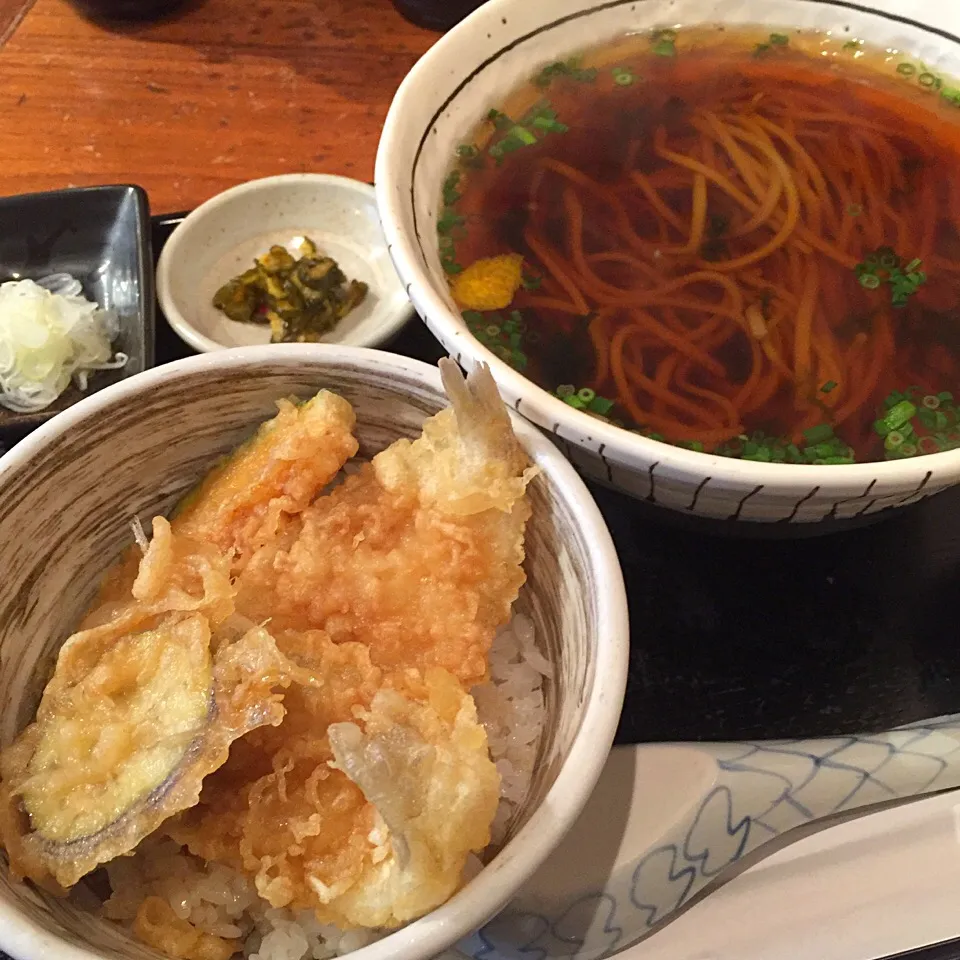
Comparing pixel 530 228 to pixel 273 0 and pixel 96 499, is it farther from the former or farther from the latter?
pixel 273 0

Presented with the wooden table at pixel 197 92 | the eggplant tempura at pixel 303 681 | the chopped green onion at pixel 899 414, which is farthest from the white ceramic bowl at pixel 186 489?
the wooden table at pixel 197 92

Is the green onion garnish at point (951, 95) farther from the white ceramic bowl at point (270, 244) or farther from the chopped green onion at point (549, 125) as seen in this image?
the white ceramic bowl at point (270, 244)

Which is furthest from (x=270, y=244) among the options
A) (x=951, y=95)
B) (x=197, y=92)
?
(x=951, y=95)

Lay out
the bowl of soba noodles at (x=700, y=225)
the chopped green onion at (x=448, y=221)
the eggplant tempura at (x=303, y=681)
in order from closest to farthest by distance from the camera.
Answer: the eggplant tempura at (x=303, y=681)
the bowl of soba noodles at (x=700, y=225)
the chopped green onion at (x=448, y=221)

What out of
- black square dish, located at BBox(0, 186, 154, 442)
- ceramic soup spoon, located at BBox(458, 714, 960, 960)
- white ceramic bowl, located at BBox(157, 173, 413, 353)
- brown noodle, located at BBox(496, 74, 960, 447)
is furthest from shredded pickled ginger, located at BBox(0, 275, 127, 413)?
ceramic soup spoon, located at BBox(458, 714, 960, 960)

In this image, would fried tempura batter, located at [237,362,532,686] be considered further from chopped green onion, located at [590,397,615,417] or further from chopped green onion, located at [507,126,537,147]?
chopped green onion, located at [507,126,537,147]
